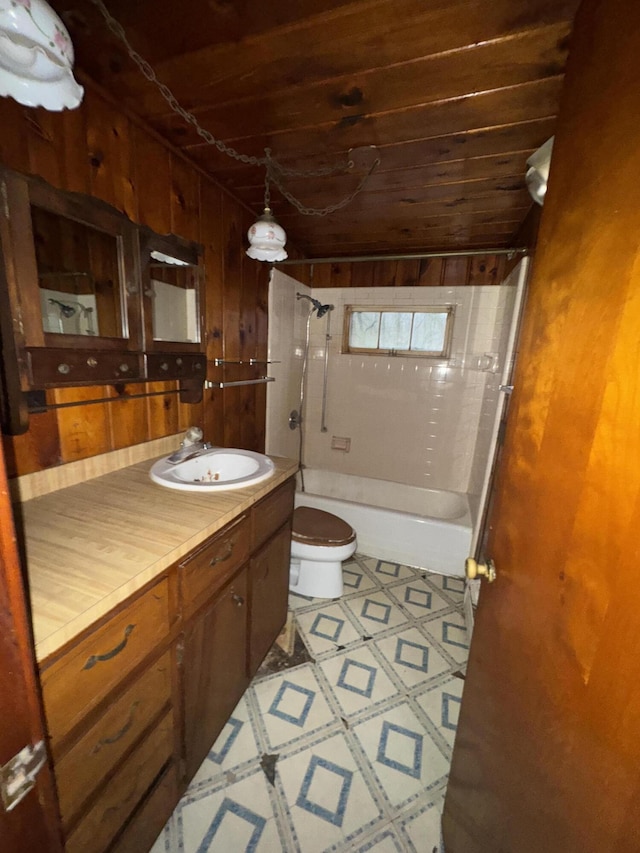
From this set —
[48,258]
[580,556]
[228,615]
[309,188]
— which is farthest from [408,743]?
[309,188]

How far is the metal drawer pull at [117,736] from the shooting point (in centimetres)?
69

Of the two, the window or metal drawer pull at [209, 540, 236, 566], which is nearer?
metal drawer pull at [209, 540, 236, 566]

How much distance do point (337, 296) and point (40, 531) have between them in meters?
2.46

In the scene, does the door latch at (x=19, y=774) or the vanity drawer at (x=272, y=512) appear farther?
the vanity drawer at (x=272, y=512)

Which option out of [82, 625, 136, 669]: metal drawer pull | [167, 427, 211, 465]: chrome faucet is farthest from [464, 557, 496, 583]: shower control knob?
[167, 427, 211, 465]: chrome faucet

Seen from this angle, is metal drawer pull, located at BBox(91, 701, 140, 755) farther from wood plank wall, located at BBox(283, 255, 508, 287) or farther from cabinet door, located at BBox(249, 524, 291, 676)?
wood plank wall, located at BBox(283, 255, 508, 287)

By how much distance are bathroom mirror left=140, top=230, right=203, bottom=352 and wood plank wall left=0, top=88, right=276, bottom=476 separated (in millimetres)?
85

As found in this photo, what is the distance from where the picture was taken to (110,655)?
0.69m

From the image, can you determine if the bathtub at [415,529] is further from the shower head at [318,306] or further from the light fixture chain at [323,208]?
the light fixture chain at [323,208]

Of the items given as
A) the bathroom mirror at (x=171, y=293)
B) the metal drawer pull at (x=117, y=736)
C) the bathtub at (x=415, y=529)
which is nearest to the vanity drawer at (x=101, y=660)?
the metal drawer pull at (x=117, y=736)

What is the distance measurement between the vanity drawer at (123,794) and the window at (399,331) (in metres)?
2.50

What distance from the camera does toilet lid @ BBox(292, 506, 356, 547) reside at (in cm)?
188

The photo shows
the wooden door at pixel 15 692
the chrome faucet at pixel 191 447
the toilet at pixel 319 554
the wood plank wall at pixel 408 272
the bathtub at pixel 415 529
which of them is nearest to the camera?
the wooden door at pixel 15 692

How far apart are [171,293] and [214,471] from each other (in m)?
0.76
